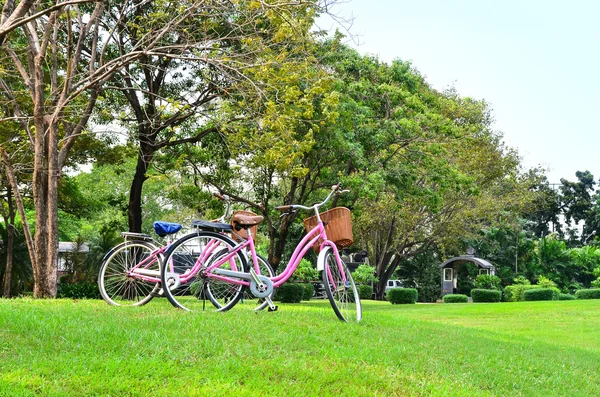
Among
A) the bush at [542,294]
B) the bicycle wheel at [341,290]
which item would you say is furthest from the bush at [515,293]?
the bicycle wheel at [341,290]

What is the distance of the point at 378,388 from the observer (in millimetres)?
5102

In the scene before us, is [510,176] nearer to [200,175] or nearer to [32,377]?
[200,175]

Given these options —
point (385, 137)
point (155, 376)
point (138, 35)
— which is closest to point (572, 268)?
point (385, 137)

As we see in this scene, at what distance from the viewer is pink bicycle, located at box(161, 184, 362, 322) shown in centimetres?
705

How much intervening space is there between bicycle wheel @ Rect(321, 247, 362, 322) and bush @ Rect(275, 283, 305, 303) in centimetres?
1760

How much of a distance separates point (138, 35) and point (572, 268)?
112 ft

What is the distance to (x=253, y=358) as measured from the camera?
5348 mm

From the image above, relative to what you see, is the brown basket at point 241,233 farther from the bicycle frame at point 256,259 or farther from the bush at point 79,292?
the bush at point 79,292

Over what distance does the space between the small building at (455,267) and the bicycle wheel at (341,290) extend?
116ft

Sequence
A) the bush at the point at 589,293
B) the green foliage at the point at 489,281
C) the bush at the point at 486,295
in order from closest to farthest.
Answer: the bush at the point at 589,293
the bush at the point at 486,295
the green foliage at the point at 489,281

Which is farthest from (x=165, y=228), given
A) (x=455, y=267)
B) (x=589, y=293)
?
(x=455, y=267)

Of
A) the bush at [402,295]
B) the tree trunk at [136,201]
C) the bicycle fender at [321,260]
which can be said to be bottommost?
the bush at [402,295]

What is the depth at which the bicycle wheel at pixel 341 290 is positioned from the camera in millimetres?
7164

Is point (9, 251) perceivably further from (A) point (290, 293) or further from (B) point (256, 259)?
(B) point (256, 259)
